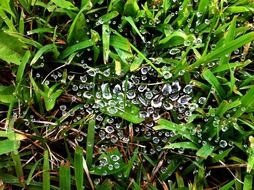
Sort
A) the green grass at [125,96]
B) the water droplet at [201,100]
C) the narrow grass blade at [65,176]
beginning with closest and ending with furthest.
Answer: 1. the narrow grass blade at [65,176]
2. the green grass at [125,96]
3. the water droplet at [201,100]

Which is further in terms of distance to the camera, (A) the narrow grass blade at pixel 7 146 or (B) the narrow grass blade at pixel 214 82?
(B) the narrow grass blade at pixel 214 82

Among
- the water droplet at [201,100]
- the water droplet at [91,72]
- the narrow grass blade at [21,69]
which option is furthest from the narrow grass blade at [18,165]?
the water droplet at [201,100]

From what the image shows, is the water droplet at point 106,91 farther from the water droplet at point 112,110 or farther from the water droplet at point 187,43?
the water droplet at point 187,43

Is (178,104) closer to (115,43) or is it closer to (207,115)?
(207,115)

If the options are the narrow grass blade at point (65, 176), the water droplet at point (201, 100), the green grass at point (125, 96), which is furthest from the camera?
the water droplet at point (201, 100)

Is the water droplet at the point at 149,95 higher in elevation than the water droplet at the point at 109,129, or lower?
higher

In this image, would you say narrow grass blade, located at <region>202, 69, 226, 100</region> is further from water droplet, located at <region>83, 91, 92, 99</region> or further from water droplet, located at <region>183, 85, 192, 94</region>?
water droplet, located at <region>83, 91, 92, 99</region>
